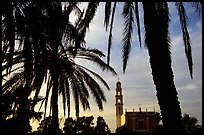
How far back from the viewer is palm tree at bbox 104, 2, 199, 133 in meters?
10.4

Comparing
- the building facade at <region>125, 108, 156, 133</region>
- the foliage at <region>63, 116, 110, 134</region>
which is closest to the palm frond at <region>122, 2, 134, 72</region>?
the foliage at <region>63, 116, 110, 134</region>

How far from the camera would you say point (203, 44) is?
5.23 meters

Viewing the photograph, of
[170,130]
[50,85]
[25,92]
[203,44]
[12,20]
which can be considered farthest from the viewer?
[50,85]

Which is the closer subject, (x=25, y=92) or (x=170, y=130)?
(x=170, y=130)

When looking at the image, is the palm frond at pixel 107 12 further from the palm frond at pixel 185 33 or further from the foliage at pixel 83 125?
the foliage at pixel 83 125

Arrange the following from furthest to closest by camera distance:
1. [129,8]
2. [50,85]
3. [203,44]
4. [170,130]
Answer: [50,85], [129,8], [170,130], [203,44]

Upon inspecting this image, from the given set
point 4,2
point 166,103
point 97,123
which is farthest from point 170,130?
point 97,123

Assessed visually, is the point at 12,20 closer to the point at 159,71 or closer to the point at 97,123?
the point at 159,71

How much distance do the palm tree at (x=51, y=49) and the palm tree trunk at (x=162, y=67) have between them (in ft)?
7.61

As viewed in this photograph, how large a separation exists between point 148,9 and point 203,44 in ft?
20.6

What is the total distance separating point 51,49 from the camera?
1809cm

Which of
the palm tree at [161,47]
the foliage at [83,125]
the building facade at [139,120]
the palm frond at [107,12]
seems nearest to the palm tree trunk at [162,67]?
the palm tree at [161,47]

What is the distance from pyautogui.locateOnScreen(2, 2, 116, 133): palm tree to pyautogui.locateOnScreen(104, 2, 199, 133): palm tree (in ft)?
4.73

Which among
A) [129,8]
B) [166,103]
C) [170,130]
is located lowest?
[170,130]
